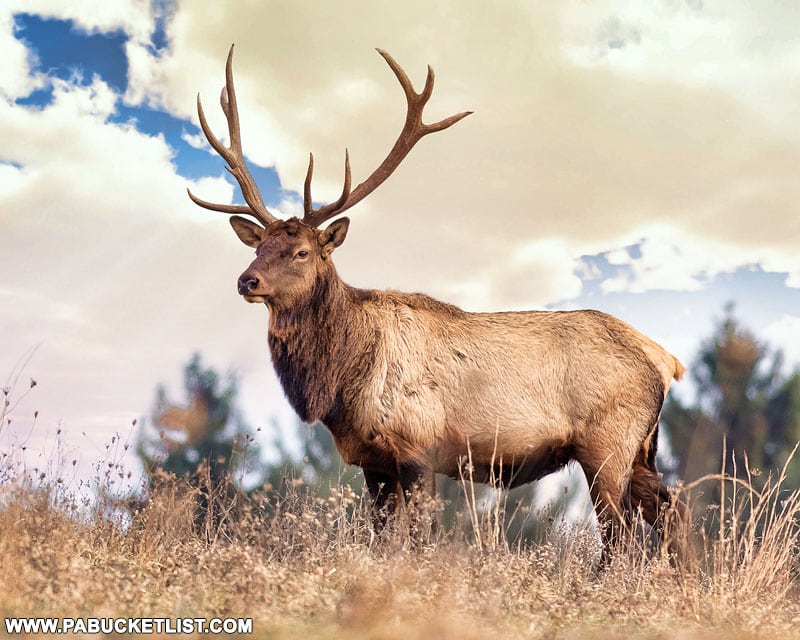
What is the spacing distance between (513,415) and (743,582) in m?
2.31

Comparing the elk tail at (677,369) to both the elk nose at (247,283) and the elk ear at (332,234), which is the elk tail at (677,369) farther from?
the elk nose at (247,283)

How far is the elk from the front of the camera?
25.4 ft

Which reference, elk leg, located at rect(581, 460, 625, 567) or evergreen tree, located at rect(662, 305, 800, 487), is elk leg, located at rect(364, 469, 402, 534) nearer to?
elk leg, located at rect(581, 460, 625, 567)

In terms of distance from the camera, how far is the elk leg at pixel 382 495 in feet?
24.9

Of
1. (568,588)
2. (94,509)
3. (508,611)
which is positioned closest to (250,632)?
(508,611)

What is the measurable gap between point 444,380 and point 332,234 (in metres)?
1.66

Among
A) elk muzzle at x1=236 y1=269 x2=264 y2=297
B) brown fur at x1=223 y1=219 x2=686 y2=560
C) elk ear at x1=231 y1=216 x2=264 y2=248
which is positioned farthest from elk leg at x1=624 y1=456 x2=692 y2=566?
elk ear at x1=231 y1=216 x2=264 y2=248

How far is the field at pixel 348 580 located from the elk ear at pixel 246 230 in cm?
251

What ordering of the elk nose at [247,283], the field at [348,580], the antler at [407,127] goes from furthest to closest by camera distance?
1. the antler at [407,127]
2. the elk nose at [247,283]
3. the field at [348,580]

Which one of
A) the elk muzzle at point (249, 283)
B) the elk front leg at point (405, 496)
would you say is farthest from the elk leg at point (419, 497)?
the elk muzzle at point (249, 283)

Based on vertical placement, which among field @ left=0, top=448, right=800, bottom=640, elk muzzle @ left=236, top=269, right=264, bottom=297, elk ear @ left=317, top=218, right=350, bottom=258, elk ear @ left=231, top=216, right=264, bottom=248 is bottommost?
field @ left=0, top=448, right=800, bottom=640

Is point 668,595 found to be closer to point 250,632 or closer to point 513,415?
point 513,415

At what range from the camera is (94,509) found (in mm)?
7652

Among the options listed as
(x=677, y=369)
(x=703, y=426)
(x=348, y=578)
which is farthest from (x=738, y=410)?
(x=348, y=578)
